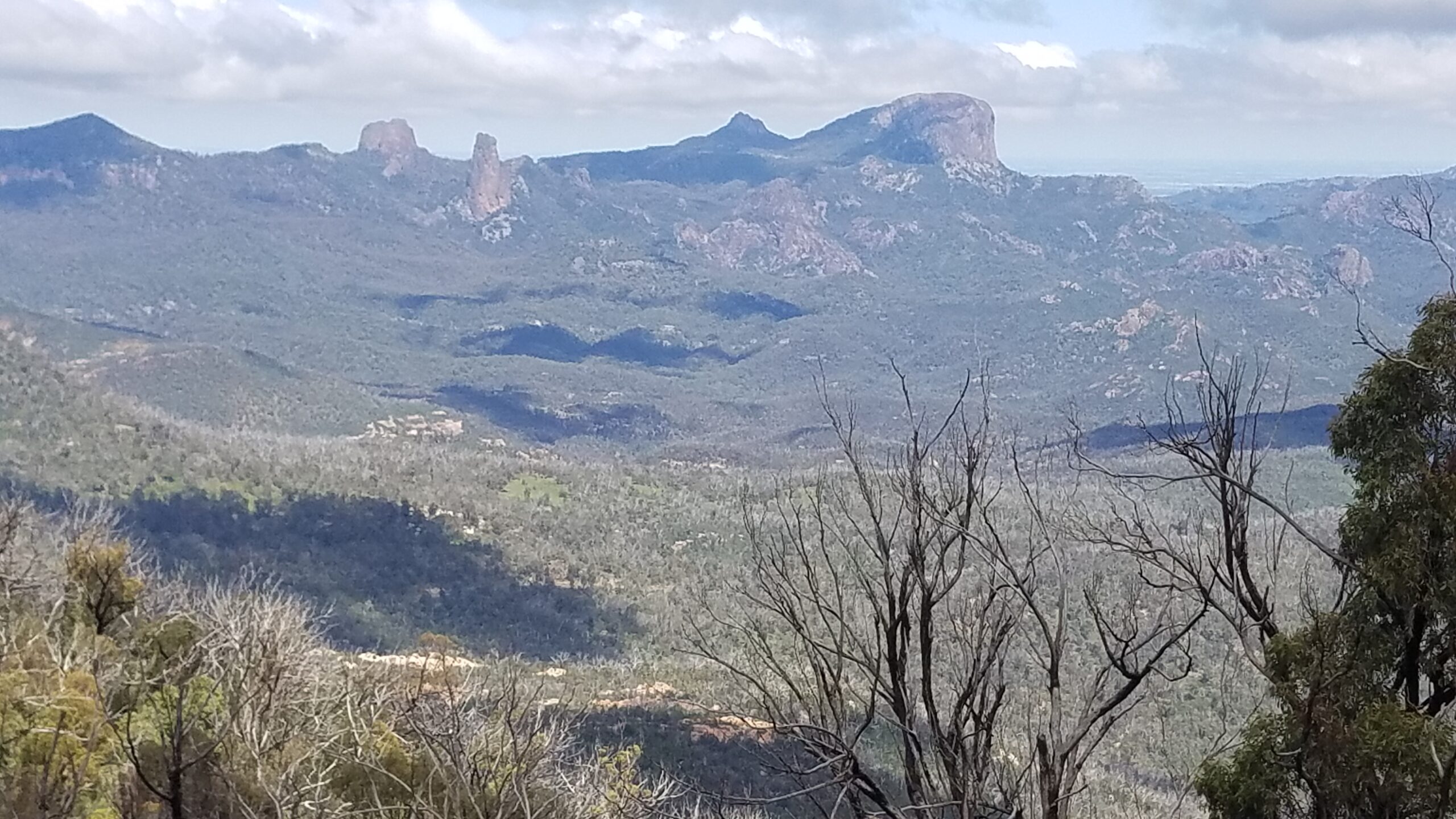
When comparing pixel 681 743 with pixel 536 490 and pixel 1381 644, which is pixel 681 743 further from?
pixel 536 490

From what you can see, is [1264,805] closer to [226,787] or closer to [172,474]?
[226,787]

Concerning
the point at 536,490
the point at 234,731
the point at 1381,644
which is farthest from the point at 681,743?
the point at 536,490

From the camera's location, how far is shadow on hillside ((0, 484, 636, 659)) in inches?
2953

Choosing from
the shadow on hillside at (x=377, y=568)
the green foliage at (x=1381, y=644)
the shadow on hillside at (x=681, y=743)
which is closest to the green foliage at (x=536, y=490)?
the shadow on hillside at (x=377, y=568)

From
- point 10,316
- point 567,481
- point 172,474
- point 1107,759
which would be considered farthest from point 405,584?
point 10,316

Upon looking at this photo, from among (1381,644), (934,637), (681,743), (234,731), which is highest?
(1381,644)

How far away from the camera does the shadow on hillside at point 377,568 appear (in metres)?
75.0

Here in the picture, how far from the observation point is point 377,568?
85688 mm

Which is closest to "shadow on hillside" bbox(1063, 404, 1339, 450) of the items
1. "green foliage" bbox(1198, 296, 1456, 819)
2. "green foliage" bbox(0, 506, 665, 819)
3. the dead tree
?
"green foliage" bbox(0, 506, 665, 819)

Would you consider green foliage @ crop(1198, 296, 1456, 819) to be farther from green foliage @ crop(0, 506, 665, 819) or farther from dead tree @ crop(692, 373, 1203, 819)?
green foliage @ crop(0, 506, 665, 819)

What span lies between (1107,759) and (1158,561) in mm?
36759

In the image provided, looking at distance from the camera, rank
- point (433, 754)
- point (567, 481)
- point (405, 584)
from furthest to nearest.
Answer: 1. point (567, 481)
2. point (405, 584)
3. point (433, 754)

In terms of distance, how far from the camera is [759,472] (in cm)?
14438

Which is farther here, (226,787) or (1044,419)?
(1044,419)
